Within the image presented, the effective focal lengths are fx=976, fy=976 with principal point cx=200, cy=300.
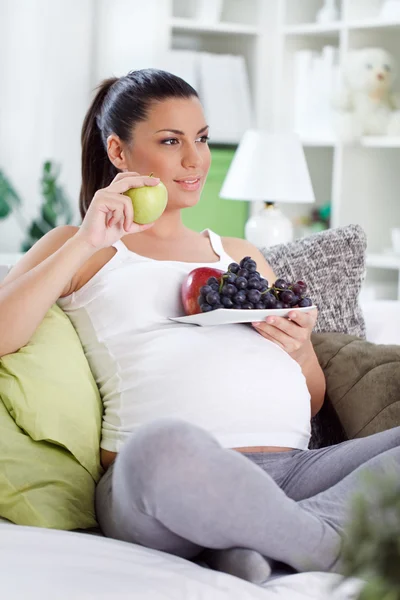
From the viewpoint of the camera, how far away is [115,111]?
2.03 metres

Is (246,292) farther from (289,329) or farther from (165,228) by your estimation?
(165,228)

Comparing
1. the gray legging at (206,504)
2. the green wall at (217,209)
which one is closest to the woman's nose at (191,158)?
the gray legging at (206,504)

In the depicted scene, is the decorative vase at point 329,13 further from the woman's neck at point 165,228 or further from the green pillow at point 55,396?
the green pillow at point 55,396

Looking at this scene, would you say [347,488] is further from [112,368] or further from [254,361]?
[112,368]

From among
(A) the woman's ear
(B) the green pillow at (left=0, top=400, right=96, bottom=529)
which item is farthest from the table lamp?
(B) the green pillow at (left=0, top=400, right=96, bottom=529)

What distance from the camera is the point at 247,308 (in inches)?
68.0

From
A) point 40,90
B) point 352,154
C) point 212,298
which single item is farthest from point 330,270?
point 40,90

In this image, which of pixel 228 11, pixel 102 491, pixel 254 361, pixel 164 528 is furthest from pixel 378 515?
pixel 228 11

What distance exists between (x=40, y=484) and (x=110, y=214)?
498 millimetres

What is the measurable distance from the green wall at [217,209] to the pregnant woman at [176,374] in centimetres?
207

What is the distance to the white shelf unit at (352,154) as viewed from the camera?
3996mm

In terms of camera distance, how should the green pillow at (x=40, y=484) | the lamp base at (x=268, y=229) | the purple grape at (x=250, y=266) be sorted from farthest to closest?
the lamp base at (x=268, y=229), the purple grape at (x=250, y=266), the green pillow at (x=40, y=484)

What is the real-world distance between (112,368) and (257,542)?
547mm

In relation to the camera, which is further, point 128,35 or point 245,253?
point 128,35
